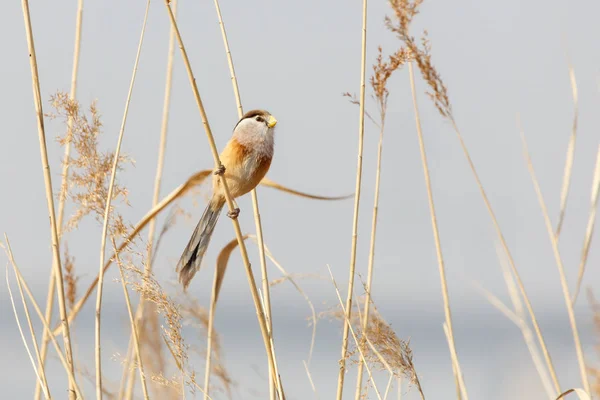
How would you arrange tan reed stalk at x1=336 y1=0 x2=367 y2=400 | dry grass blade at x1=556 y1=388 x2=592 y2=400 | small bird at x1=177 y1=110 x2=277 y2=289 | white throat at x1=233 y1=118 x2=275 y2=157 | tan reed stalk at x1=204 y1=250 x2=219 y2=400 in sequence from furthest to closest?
white throat at x1=233 y1=118 x2=275 y2=157 < small bird at x1=177 y1=110 x2=277 y2=289 < tan reed stalk at x1=204 y1=250 x2=219 y2=400 < tan reed stalk at x1=336 y1=0 x2=367 y2=400 < dry grass blade at x1=556 y1=388 x2=592 y2=400

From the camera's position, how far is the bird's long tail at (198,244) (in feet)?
7.56

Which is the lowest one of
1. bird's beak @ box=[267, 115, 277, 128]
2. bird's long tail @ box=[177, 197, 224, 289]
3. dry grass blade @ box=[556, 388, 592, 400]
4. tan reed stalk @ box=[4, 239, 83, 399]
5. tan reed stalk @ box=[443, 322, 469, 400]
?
dry grass blade @ box=[556, 388, 592, 400]

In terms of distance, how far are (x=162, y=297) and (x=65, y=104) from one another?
1.98ft

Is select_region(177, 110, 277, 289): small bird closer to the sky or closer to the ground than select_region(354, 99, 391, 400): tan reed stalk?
closer to the sky

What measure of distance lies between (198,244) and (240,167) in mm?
291

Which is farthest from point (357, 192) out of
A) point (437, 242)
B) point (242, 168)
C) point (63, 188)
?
point (63, 188)

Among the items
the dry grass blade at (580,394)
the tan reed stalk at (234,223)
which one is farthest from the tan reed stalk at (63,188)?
the dry grass blade at (580,394)

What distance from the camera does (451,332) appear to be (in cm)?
204

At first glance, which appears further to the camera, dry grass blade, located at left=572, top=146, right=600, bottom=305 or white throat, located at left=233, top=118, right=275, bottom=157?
white throat, located at left=233, top=118, right=275, bottom=157

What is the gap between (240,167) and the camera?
2498 millimetres

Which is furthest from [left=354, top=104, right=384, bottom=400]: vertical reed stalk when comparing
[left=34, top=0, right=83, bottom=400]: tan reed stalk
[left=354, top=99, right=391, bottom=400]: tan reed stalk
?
[left=34, top=0, right=83, bottom=400]: tan reed stalk

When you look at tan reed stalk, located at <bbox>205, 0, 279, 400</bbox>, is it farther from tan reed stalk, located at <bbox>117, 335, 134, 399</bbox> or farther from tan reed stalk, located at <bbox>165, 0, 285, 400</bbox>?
tan reed stalk, located at <bbox>117, 335, 134, 399</bbox>

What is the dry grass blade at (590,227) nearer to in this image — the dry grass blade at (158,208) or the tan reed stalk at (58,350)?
the dry grass blade at (158,208)

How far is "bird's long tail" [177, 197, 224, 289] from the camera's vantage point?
7.56 ft
